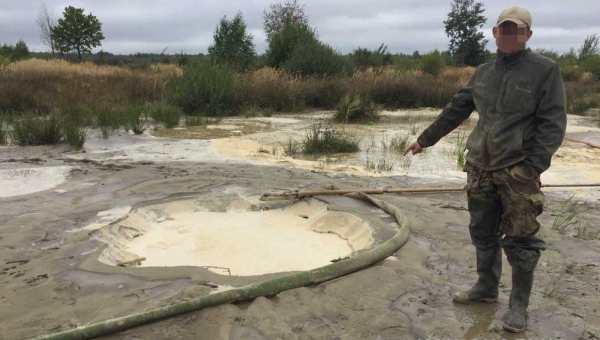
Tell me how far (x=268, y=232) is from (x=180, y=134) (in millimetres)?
6489

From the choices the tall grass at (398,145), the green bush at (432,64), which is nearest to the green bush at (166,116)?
the tall grass at (398,145)

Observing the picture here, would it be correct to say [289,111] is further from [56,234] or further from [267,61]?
[56,234]

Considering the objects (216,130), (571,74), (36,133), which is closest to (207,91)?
(216,130)

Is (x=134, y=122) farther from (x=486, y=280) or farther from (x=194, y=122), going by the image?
(x=486, y=280)

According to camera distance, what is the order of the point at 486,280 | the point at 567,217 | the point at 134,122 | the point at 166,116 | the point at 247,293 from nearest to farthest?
the point at 247,293 < the point at 486,280 < the point at 567,217 < the point at 134,122 < the point at 166,116

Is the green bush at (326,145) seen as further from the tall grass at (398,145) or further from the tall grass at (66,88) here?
the tall grass at (66,88)

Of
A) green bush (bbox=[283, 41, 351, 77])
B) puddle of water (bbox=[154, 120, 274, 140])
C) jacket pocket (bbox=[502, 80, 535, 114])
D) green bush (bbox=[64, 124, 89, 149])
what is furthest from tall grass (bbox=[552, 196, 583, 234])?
green bush (bbox=[283, 41, 351, 77])

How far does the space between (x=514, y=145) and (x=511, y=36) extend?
23.7 inches

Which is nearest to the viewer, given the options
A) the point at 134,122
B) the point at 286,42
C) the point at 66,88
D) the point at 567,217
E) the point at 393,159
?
the point at 567,217

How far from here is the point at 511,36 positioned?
272 centimetres

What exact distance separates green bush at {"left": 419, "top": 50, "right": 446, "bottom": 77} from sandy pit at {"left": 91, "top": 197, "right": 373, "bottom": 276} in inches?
1008

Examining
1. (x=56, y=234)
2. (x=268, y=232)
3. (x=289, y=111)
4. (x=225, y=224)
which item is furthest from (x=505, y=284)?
(x=289, y=111)

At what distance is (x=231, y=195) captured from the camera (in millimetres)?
5902

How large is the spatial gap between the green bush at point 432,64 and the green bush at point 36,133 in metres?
23.6
